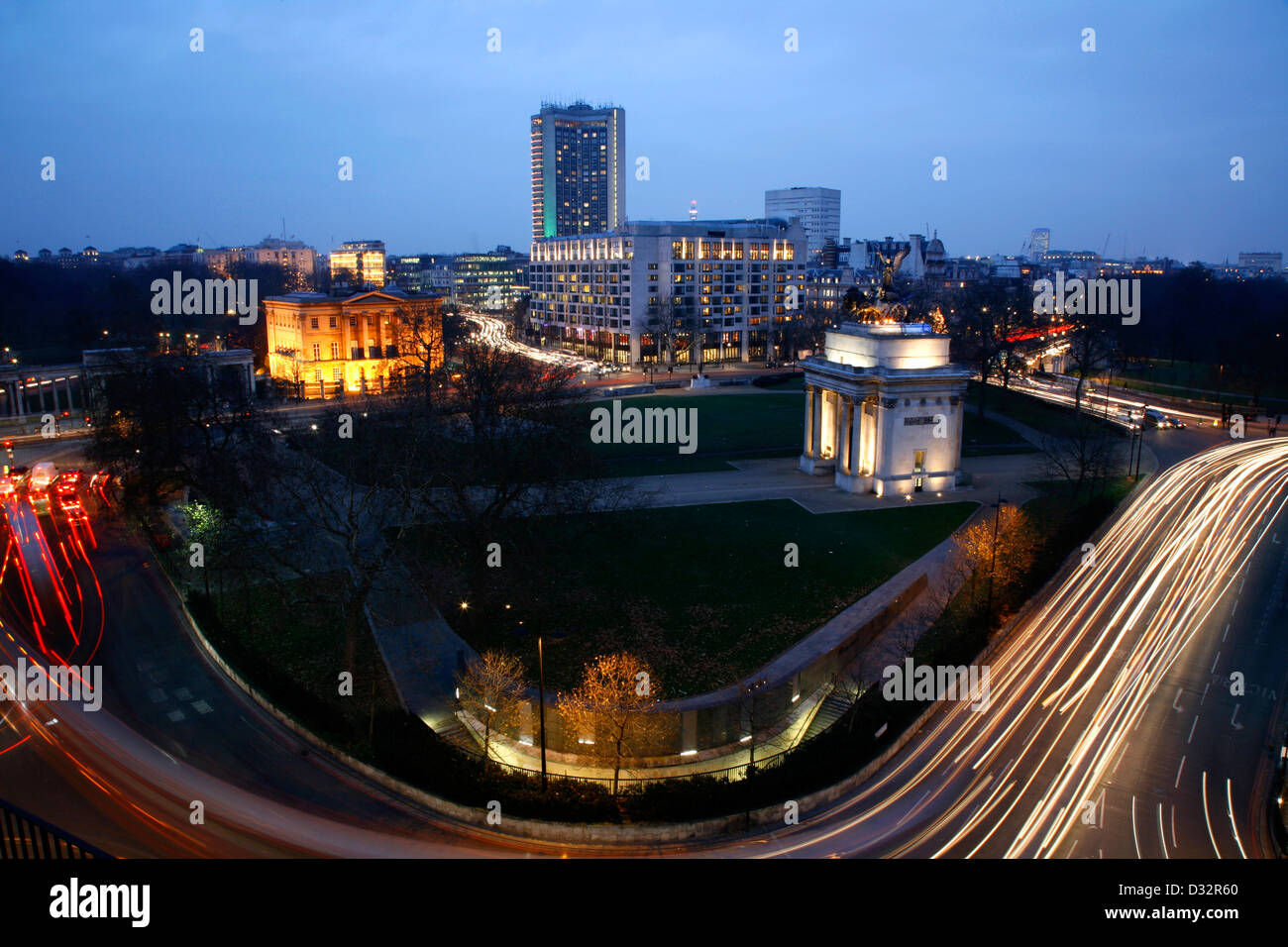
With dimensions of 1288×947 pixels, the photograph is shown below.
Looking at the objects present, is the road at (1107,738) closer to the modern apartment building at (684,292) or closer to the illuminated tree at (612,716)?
the illuminated tree at (612,716)

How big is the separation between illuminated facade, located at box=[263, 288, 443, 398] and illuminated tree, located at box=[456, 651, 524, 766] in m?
56.2

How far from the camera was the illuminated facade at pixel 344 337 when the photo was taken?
249ft

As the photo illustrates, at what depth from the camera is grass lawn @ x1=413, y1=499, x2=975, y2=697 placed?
2492 cm

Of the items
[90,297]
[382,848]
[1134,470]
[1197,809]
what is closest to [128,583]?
[382,848]

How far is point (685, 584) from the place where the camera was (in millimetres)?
29875

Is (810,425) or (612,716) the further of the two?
(810,425)

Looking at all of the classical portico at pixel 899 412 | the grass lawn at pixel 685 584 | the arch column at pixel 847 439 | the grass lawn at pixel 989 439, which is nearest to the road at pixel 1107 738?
the grass lawn at pixel 685 584

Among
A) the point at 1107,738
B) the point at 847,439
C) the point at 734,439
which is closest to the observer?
the point at 1107,738

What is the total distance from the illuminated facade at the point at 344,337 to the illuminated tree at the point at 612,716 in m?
58.1

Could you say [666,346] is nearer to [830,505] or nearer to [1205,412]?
[1205,412]

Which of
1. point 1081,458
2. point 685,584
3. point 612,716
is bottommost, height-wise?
point 612,716

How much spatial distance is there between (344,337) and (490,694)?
65084 mm

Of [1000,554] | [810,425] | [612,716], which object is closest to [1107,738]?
[1000,554]

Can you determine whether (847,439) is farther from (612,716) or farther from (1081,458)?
(612,716)
